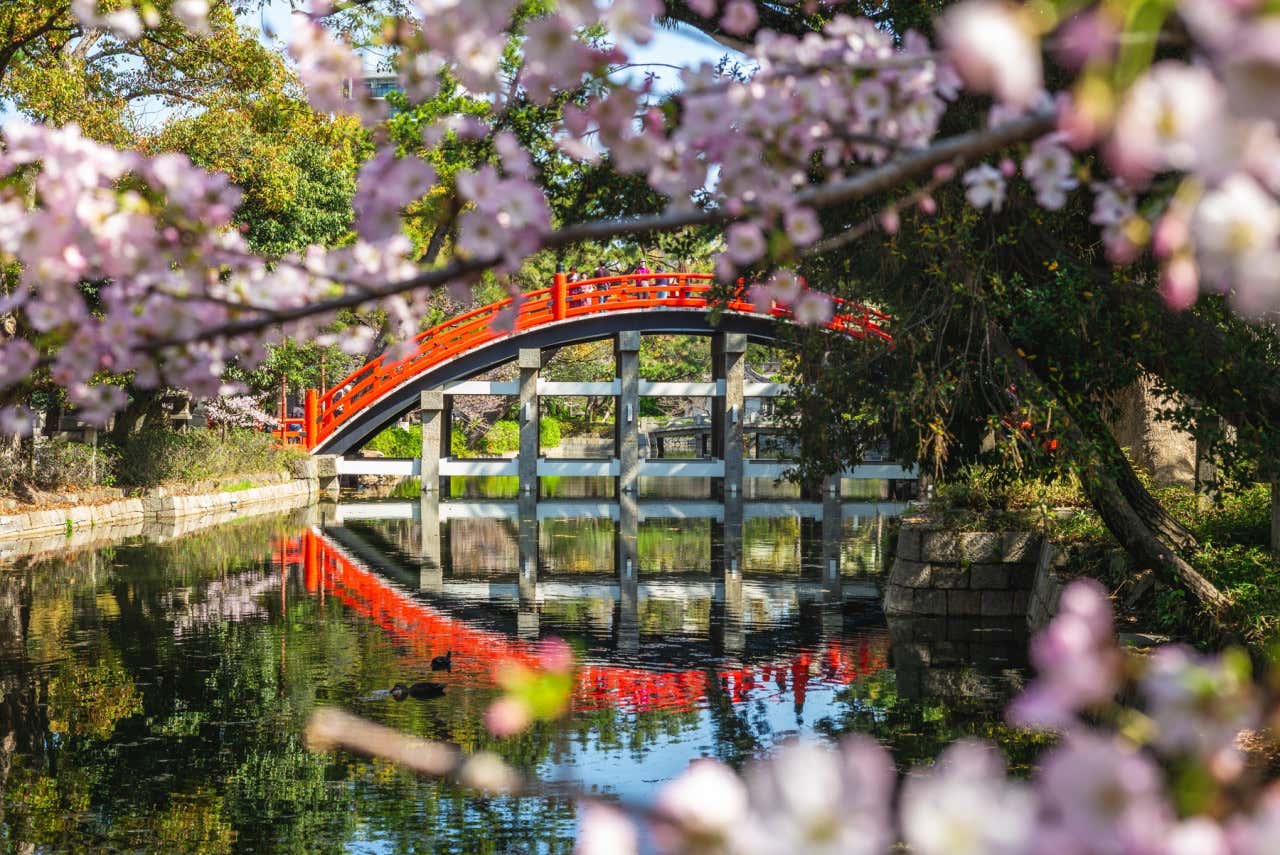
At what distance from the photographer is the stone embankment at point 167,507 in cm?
1539

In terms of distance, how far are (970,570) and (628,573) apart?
4286 millimetres

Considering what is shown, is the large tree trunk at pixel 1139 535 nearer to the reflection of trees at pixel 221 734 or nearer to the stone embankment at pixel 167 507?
the reflection of trees at pixel 221 734

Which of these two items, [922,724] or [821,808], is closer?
[821,808]

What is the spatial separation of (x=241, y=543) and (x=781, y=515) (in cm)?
882

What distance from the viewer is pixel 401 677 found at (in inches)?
313

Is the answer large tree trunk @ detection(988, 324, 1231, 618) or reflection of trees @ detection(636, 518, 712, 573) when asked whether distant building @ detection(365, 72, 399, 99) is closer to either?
large tree trunk @ detection(988, 324, 1231, 618)

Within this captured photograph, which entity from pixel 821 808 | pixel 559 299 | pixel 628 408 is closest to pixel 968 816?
pixel 821 808

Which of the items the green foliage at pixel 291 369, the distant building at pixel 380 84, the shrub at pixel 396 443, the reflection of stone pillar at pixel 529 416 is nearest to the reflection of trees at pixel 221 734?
the distant building at pixel 380 84

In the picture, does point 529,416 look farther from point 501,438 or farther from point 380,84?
point 380,84

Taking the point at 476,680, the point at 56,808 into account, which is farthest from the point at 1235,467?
the point at 56,808

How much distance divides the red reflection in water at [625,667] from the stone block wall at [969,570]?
0.92 metres

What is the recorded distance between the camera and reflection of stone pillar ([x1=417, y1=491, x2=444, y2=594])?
12594mm

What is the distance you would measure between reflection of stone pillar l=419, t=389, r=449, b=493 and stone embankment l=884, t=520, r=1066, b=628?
13.4m

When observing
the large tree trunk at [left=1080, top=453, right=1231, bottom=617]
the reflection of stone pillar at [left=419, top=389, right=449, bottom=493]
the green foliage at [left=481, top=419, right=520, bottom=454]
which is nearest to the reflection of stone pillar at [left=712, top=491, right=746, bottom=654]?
the large tree trunk at [left=1080, top=453, right=1231, bottom=617]
